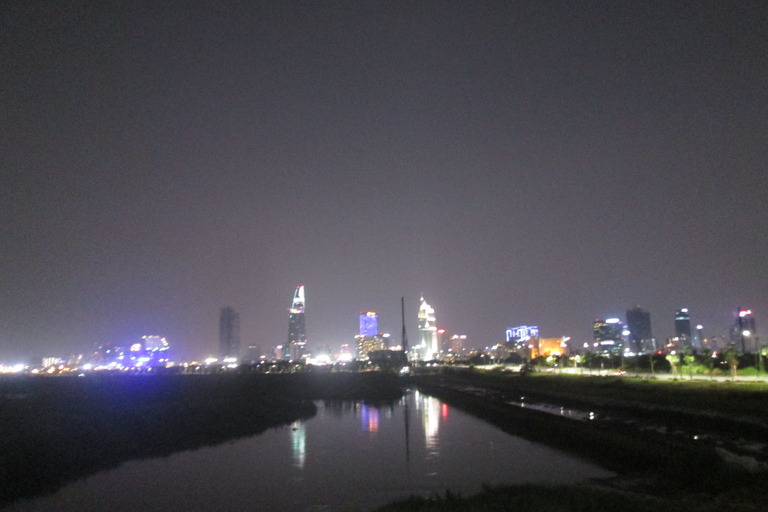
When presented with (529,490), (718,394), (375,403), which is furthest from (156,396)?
(529,490)

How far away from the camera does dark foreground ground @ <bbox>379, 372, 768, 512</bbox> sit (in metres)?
9.63

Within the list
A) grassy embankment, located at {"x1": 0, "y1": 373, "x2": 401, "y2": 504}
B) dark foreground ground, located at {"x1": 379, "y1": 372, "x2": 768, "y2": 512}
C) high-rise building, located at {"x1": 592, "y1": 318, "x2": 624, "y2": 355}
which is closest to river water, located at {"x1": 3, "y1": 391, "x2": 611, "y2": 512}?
grassy embankment, located at {"x1": 0, "y1": 373, "x2": 401, "y2": 504}

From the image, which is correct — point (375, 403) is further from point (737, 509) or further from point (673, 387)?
point (737, 509)

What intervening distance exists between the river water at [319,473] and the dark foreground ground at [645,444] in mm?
1643

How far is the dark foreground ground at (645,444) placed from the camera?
31.6 feet

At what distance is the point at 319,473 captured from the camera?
18.7 metres

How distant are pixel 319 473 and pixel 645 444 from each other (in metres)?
10.9

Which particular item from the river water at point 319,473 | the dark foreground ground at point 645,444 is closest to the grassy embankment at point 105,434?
the river water at point 319,473

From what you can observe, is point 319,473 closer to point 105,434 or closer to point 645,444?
point 645,444

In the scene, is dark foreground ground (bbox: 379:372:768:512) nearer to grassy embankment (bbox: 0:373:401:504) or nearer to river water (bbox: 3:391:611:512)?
river water (bbox: 3:391:611:512)

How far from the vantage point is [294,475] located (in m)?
18.5

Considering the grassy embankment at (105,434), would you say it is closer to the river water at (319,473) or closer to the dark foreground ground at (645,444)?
the river water at (319,473)

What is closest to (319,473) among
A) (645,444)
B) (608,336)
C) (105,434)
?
(645,444)

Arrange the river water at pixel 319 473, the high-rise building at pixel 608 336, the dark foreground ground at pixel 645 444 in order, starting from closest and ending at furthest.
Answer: the dark foreground ground at pixel 645 444
the river water at pixel 319 473
the high-rise building at pixel 608 336
